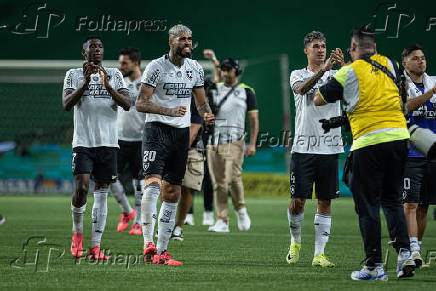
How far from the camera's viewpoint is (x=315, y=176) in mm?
8672

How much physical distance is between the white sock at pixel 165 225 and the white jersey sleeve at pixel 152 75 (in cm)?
126

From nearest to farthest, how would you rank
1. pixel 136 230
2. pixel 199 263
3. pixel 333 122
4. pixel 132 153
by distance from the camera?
pixel 333 122 → pixel 199 263 → pixel 136 230 → pixel 132 153

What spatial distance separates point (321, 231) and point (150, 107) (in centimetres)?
Answer: 223

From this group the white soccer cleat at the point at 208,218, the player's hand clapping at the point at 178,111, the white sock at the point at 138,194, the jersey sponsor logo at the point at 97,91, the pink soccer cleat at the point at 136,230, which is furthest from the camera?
the white soccer cleat at the point at 208,218

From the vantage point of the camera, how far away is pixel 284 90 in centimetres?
2800

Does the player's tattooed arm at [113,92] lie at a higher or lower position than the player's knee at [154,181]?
higher

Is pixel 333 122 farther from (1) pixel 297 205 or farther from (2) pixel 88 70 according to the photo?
(2) pixel 88 70

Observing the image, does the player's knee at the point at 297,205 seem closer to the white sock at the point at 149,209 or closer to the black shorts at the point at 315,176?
the black shorts at the point at 315,176

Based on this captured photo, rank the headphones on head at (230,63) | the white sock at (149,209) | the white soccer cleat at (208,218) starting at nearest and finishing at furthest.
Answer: the white sock at (149,209) → the headphones on head at (230,63) → the white soccer cleat at (208,218)

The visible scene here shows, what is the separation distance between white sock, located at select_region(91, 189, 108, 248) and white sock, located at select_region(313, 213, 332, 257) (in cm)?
227

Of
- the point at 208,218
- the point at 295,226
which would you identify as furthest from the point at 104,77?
the point at 208,218

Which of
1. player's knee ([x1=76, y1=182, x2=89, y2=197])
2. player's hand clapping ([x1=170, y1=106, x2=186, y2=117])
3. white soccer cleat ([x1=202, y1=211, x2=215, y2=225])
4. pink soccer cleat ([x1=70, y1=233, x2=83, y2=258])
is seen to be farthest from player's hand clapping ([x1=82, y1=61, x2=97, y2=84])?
white soccer cleat ([x1=202, y1=211, x2=215, y2=225])

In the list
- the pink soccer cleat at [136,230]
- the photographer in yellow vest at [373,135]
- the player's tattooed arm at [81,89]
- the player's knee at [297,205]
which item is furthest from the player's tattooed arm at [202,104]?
the pink soccer cleat at [136,230]

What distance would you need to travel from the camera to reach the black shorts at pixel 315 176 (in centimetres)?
859
